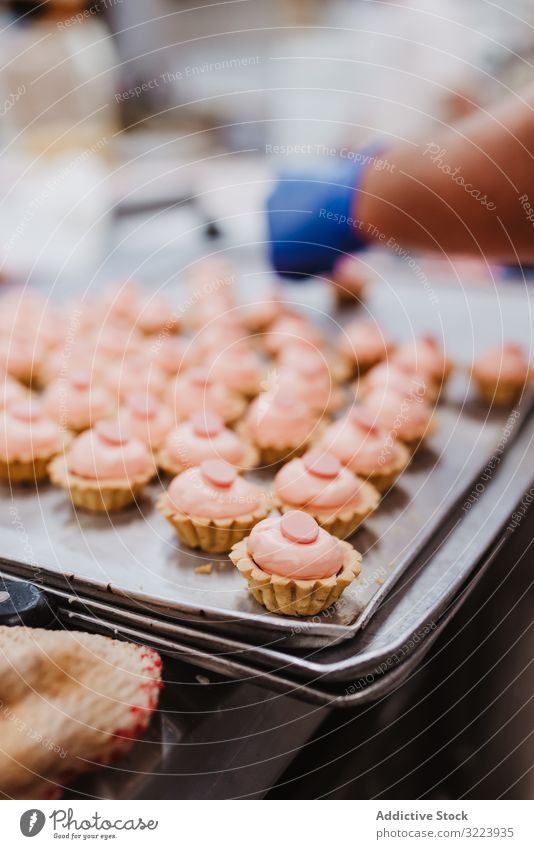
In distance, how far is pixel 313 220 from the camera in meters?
3.12

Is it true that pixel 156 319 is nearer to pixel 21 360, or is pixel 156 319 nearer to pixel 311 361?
pixel 21 360

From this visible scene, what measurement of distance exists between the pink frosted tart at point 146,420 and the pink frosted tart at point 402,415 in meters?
0.65

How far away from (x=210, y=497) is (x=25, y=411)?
73cm

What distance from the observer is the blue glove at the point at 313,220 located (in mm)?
3080

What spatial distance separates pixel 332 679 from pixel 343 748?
42 centimetres

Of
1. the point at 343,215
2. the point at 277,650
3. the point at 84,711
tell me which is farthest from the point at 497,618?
the point at 343,215

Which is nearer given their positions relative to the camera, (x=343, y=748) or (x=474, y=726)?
(x=343, y=748)

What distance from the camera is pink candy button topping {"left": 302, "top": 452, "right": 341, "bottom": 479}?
1.88m

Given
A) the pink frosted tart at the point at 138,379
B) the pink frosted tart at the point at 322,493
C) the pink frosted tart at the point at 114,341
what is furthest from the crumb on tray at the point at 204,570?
the pink frosted tart at the point at 114,341

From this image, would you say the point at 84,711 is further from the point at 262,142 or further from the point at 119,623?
the point at 262,142

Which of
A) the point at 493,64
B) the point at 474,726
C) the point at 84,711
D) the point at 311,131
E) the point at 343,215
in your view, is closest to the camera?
the point at 84,711

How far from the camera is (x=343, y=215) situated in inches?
121

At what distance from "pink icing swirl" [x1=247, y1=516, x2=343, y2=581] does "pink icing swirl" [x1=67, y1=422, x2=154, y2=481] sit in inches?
22.4

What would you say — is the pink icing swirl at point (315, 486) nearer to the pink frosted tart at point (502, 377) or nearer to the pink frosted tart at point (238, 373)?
the pink frosted tart at point (238, 373)
